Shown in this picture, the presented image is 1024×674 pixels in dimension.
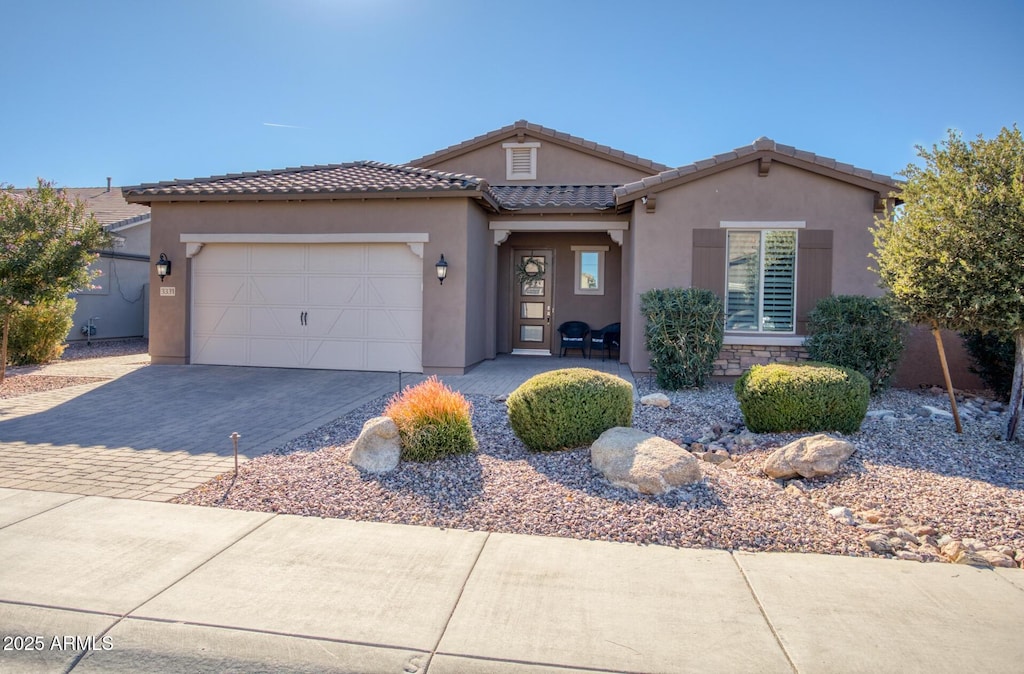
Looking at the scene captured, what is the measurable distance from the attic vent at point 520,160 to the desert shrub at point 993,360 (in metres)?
9.97

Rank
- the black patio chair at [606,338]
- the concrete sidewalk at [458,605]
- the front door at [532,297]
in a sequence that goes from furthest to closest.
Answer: the front door at [532,297], the black patio chair at [606,338], the concrete sidewalk at [458,605]

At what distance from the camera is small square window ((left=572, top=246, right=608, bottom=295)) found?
567 inches

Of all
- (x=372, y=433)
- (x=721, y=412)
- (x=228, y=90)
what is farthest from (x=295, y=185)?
(x=721, y=412)

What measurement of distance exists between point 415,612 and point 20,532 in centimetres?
299

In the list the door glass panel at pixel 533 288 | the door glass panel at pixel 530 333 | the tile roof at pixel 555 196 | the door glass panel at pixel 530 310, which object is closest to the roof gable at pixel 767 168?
the tile roof at pixel 555 196

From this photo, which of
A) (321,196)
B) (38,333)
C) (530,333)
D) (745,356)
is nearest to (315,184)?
(321,196)

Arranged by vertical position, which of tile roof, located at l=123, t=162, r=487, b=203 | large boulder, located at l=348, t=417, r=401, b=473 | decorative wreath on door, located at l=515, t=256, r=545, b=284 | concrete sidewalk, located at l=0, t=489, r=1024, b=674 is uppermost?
tile roof, located at l=123, t=162, r=487, b=203

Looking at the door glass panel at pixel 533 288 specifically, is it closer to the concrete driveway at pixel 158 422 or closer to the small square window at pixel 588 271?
the small square window at pixel 588 271

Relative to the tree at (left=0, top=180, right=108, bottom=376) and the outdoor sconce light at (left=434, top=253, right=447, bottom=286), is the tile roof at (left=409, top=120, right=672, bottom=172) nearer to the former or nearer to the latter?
the outdoor sconce light at (left=434, top=253, right=447, bottom=286)

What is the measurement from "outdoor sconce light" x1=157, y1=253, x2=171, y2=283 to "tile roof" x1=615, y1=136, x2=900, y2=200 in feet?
28.9

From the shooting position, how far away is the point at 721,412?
8.15 meters

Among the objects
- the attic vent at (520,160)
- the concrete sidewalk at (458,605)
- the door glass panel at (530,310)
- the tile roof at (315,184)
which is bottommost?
the concrete sidewalk at (458,605)

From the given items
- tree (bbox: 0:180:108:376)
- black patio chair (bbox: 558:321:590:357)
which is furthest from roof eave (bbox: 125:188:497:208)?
black patio chair (bbox: 558:321:590:357)

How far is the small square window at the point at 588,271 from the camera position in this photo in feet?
47.2
